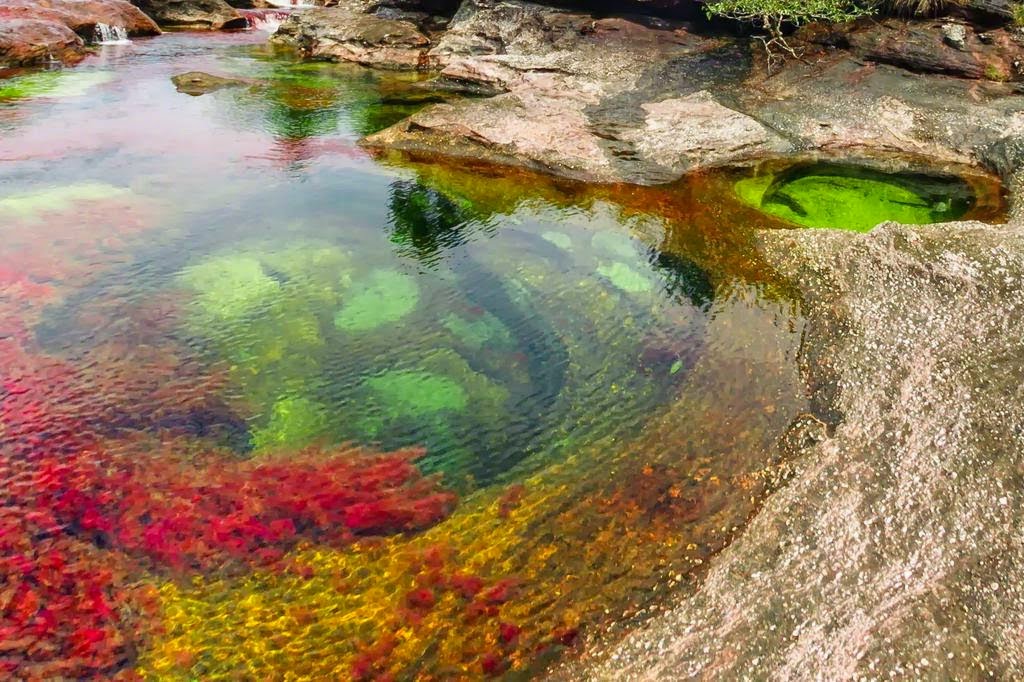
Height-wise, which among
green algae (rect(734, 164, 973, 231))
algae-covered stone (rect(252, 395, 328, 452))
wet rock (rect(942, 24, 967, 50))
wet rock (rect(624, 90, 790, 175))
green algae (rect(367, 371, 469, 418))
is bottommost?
algae-covered stone (rect(252, 395, 328, 452))

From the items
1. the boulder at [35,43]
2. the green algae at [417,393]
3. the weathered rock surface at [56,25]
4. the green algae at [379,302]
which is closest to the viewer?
the green algae at [417,393]

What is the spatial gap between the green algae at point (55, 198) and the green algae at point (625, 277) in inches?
318

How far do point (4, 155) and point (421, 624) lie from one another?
40.6ft

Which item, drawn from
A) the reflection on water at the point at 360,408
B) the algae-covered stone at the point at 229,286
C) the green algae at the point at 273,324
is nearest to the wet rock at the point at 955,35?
the reflection on water at the point at 360,408

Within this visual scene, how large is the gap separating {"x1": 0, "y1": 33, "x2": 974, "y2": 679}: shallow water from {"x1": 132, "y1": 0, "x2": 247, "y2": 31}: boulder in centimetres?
1524

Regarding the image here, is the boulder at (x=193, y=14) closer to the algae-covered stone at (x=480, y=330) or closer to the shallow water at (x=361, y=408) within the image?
the shallow water at (x=361, y=408)

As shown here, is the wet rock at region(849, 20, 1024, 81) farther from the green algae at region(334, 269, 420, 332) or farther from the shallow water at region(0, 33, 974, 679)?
the green algae at region(334, 269, 420, 332)

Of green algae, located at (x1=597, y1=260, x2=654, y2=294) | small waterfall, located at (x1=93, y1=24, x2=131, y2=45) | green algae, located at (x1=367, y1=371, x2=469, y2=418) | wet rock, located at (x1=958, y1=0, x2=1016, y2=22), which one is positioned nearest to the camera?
green algae, located at (x1=367, y1=371, x2=469, y2=418)

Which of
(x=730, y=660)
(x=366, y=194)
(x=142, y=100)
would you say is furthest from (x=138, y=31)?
(x=730, y=660)

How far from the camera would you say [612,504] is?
214 inches

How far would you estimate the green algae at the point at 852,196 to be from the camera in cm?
1052

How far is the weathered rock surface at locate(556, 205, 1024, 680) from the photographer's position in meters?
4.22

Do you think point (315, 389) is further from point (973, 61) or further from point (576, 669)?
point (973, 61)

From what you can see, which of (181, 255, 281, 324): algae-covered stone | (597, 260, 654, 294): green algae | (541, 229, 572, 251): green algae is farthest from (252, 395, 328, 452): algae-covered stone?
(541, 229, 572, 251): green algae
